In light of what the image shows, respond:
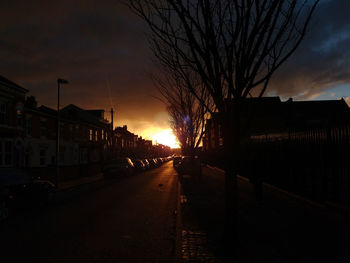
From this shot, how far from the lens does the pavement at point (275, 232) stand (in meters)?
5.26

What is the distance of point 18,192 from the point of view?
9.80 metres

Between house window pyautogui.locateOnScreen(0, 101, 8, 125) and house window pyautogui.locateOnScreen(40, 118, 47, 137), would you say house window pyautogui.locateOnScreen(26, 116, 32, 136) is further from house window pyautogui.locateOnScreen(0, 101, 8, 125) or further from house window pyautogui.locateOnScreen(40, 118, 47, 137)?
house window pyautogui.locateOnScreen(0, 101, 8, 125)

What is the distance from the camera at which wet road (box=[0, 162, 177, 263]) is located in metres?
5.64

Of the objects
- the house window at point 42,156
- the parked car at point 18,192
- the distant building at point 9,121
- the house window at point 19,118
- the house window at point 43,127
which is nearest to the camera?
the parked car at point 18,192

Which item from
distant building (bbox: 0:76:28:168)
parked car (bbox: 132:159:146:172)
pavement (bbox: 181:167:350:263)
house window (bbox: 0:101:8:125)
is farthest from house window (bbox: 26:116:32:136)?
pavement (bbox: 181:167:350:263)

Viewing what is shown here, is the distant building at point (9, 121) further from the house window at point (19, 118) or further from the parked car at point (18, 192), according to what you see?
the parked car at point (18, 192)

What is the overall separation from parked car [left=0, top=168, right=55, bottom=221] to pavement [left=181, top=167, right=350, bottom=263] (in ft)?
16.0

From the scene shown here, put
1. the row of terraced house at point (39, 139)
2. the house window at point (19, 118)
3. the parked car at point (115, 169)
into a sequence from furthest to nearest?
the parked car at point (115, 169), the house window at point (19, 118), the row of terraced house at point (39, 139)

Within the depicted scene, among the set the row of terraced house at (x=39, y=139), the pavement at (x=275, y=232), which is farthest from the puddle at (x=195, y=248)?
the row of terraced house at (x=39, y=139)

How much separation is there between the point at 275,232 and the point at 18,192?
24.3ft

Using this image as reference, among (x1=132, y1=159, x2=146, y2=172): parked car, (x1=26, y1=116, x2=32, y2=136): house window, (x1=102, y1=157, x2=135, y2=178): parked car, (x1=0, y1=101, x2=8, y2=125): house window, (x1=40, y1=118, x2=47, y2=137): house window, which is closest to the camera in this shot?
(x1=0, y1=101, x2=8, y2=125): house window

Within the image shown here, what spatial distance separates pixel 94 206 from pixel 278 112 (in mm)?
39960

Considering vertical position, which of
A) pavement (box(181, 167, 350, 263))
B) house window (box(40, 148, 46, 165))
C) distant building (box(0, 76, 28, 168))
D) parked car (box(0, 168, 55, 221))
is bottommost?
pavement (box(181, 167, 350, 263))

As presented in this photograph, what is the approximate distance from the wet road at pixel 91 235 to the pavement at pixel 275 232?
0.57 m
